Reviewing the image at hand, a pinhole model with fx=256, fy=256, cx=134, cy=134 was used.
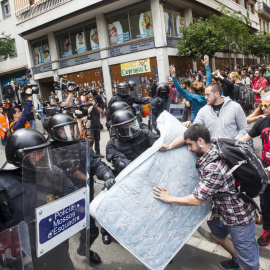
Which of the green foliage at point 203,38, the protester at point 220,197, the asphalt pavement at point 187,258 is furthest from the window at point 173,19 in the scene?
the protester at point 220,197

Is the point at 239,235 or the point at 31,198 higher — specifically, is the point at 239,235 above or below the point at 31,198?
below

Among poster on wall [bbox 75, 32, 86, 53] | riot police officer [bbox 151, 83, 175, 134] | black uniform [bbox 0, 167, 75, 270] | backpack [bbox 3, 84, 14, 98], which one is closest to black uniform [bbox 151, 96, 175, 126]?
riot police officer [bbox 151, 83, 175, 134]

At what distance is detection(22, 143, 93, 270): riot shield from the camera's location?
1562mm

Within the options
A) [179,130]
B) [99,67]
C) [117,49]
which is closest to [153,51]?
[117,49]

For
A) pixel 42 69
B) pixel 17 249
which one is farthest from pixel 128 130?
pixel 42 69

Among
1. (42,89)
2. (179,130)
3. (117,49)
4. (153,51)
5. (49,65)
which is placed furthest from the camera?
(42,89)

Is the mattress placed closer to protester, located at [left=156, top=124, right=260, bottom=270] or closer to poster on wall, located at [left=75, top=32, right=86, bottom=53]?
protester, located at [left=156, top=124, right=260, bottom=270]

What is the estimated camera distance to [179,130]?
2.36m

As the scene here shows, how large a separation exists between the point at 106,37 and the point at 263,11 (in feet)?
98.2

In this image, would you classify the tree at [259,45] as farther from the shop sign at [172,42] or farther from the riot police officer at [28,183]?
the riot police officer at [28,183]

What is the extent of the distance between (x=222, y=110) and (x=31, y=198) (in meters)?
2.67

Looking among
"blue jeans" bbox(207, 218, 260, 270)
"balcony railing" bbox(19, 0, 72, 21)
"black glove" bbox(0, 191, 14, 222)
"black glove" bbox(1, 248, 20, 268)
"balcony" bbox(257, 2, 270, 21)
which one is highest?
"balcony" bbox(257, 2, 270, 21)

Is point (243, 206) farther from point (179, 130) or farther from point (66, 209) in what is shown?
point (66, 209)

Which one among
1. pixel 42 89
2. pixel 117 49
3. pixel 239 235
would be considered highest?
pixel 117 49
